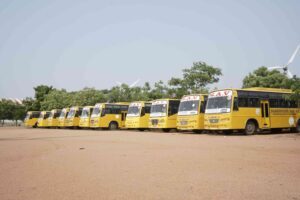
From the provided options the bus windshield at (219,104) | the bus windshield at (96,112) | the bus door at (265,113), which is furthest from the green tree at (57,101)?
the bus door at (265,113)

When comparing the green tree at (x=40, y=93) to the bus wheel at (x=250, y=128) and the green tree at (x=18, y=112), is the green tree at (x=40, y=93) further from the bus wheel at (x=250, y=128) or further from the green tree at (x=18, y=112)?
the bus wheel at (x=250, y=128)

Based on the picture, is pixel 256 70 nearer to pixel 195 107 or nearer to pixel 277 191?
pixel 195 107

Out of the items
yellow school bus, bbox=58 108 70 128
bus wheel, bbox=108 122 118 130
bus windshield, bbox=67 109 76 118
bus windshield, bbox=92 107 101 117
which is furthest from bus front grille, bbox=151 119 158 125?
yellow school bus, bbox=58 108 70 128

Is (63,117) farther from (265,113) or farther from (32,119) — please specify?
(265,113)

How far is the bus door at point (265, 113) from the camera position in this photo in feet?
65.1

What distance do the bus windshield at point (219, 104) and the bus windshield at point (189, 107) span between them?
1814 mm

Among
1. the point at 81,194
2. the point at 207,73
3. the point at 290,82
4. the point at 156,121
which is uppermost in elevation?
the point at 207,73

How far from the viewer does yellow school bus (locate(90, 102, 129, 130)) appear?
3017 cm

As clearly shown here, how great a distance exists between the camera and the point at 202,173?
23.1ft

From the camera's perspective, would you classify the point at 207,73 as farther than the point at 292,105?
Yes

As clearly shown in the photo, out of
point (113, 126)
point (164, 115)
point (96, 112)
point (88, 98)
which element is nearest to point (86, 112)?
point (96, 112)

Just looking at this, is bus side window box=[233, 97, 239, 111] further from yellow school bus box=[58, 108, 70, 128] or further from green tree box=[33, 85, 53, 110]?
green tree box=[33, 85, 53, 110]

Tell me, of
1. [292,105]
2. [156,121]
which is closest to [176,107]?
[156,121]

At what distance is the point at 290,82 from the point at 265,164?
12.7 metres
